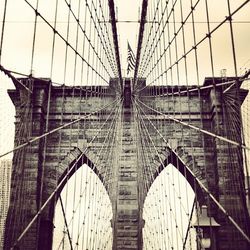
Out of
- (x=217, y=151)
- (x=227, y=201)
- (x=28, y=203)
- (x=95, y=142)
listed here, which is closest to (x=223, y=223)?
(x=227, y=201)

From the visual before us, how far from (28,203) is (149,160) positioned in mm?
3524

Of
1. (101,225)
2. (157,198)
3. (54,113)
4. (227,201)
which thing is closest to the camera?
(101,225)

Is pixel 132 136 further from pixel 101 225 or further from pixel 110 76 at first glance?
pixel 101 225

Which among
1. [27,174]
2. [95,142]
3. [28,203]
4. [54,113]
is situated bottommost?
[28,203]

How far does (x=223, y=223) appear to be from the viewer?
37.3 feet

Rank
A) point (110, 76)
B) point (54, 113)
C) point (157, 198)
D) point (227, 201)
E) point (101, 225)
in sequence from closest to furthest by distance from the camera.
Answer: point (101, 225), point (227, 201), point (110, 76), point (54, 113), point (157, 198)

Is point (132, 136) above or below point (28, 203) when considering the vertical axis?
above

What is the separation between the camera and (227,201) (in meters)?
A: 11.3

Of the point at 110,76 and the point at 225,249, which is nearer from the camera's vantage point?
the point at 225,249

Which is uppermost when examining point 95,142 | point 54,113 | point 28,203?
point 54,113

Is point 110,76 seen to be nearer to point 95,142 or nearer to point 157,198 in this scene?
point 95,142

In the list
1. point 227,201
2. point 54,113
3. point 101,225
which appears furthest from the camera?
point 54,113

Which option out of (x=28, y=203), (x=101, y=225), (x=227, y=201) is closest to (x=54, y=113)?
(x=28, y=203)

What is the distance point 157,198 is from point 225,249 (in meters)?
3.20
